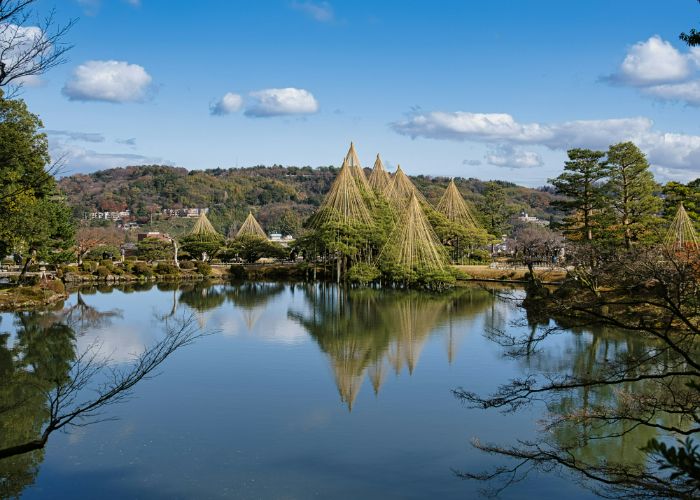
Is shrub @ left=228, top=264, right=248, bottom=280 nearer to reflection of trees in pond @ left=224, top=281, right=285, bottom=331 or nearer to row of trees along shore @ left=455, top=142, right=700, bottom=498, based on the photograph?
reflection of trees in pond @ left=224, top=281, right=285, bottom=331

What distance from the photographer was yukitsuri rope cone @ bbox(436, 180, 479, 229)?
43.8m

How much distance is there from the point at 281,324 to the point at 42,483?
537 inches

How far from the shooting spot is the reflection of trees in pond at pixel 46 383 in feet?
18.9

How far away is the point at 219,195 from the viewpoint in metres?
92.6

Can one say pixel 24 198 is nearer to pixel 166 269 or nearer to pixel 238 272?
pixel 166 269

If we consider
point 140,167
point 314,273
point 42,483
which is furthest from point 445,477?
point 140,167

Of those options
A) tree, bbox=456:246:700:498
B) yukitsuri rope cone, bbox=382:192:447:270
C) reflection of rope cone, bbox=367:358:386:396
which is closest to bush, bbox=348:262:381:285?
yukitsuri rope cone, bbox=382:192:447:270

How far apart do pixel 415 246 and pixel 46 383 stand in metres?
22.0

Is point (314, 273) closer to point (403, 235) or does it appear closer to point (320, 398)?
point (403, 235)

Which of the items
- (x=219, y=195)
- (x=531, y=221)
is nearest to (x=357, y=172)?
(x=531, y=221)

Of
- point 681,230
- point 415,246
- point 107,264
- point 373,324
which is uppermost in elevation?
point 681,230

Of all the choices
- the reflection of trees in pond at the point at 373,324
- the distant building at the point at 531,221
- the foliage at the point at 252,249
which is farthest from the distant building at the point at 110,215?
the reflection of trees in pond at the point at 373,324

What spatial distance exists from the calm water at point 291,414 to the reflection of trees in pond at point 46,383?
0.10m

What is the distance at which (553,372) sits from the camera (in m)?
14.4
